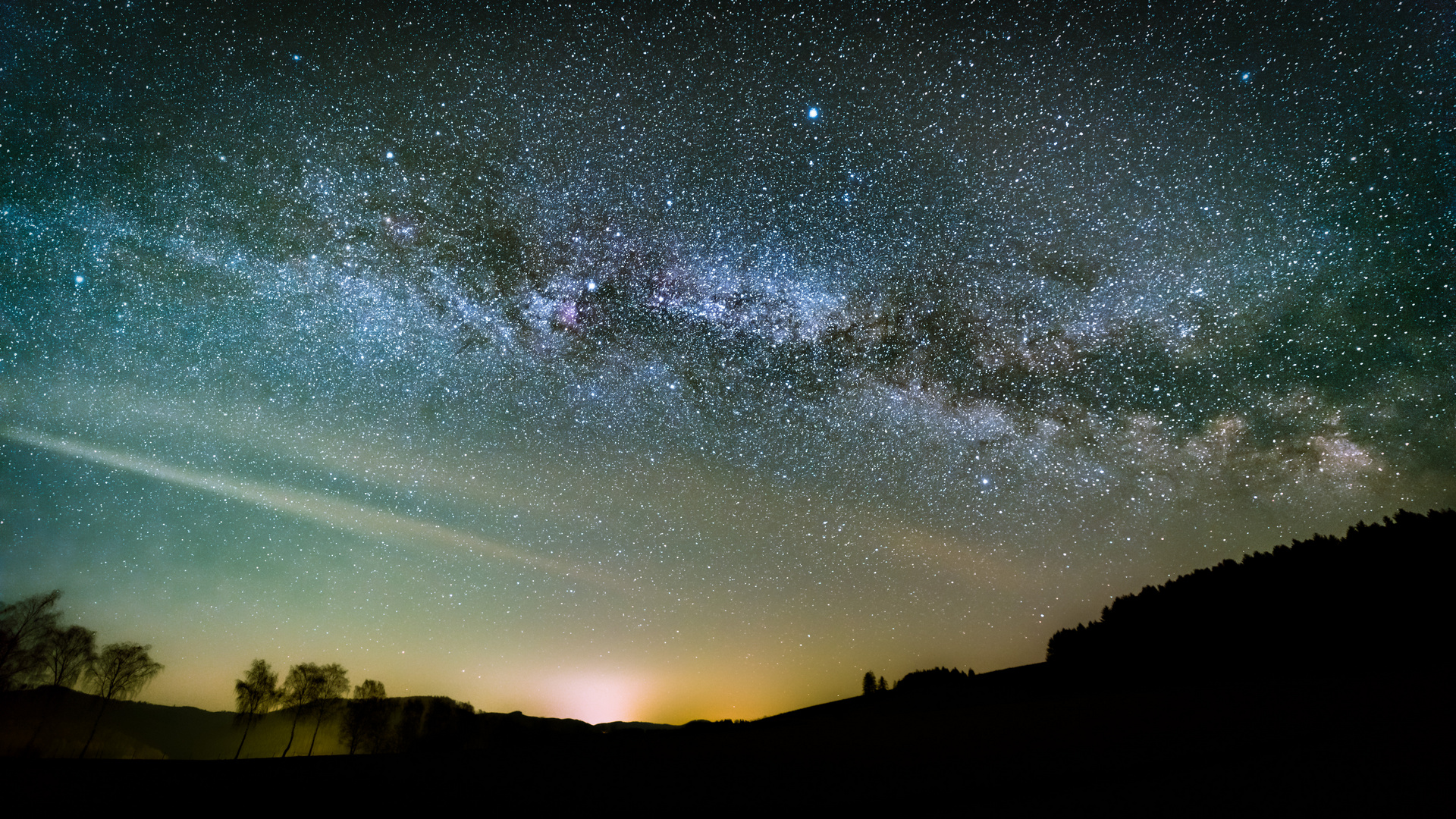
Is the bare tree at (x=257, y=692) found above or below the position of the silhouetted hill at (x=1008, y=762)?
above

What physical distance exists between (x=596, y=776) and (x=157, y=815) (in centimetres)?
412

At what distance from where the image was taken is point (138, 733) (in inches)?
3816

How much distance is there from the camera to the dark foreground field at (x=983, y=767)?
484cm

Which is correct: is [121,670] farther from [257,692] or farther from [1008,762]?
[1008,762]

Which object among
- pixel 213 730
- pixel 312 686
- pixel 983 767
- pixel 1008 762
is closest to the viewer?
pixel 983 767

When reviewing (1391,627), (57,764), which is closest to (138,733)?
(57,764)

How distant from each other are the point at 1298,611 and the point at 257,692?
6500 cm

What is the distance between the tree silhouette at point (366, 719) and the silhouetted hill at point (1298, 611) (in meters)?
57.8

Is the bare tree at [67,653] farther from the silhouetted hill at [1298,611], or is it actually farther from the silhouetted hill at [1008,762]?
the silhouetted hill at [1298,611]

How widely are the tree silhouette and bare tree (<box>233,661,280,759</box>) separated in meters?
6.99

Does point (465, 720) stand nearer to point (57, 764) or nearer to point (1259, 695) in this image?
point (57, 764)

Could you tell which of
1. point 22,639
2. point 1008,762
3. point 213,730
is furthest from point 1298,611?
point 213,730

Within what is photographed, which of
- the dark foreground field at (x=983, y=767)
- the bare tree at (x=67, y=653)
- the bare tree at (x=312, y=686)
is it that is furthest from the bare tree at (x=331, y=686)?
the dark foreground field at (x=983, y=767)

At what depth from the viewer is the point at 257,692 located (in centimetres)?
4528
